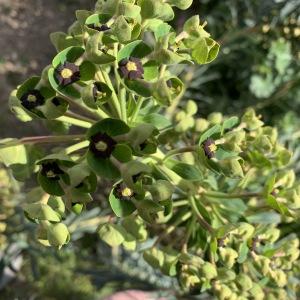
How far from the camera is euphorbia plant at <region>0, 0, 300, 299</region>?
3.69 ft

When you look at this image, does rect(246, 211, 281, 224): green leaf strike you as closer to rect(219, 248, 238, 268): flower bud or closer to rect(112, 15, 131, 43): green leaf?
rect(219, 248, 238, 268): flower bud

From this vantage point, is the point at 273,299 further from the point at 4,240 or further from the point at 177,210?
the point at 4,240

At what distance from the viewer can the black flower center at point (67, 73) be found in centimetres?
112

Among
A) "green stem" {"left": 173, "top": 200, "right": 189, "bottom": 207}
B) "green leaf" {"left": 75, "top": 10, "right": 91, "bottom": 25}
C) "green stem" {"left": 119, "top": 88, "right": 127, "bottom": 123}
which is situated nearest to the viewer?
"green leaf" {"left": 75, "top": 10, "right": 91, "bottom": 25}

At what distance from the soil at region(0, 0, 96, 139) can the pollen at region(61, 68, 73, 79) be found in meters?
3.03

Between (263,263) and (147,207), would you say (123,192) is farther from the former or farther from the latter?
(263,263)

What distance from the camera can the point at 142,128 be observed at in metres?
1.11

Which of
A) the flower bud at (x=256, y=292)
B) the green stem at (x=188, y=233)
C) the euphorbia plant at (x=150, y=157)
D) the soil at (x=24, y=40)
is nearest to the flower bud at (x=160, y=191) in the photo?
the euphorbia plant at (x=150, y=157)

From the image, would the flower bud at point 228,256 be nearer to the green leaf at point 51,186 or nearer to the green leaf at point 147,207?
the green leaf at point 147,207

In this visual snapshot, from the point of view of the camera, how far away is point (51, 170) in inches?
45.9

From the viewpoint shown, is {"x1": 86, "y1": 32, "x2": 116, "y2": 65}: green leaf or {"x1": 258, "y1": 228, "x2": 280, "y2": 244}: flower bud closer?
{"x1": 86, "y1": 32, "x2": 116, "y2": 65}: green leaf

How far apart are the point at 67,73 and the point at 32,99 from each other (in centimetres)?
13

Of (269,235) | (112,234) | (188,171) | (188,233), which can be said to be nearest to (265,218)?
(269,235)

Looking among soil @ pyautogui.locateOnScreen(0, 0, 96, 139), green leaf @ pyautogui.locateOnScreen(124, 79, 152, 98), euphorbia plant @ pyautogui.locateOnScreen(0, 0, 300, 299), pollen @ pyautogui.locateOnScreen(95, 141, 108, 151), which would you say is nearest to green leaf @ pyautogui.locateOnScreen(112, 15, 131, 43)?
euphorbia plant @ pyautogui.locateOnScreen(0, 0, 300, 299)
